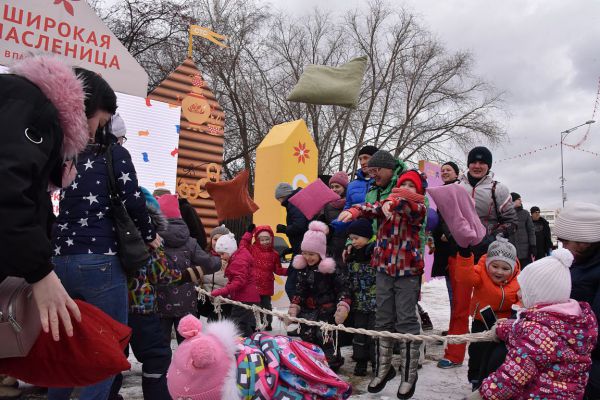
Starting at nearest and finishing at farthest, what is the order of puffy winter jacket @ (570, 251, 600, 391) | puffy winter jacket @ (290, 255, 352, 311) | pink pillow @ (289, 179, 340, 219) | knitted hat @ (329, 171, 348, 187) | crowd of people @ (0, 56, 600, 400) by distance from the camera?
crowd of people @ (0, 56, 600, 400) < puffy winter jacket @ (570, 251, 600, 391) < puffy winter jacket @ (290, 255, 352, 311) < pink pillow @ (289, 179, 340, 219) < knitted hat @ (329, 171, 348, 187)

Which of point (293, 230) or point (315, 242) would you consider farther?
point (293, 230)

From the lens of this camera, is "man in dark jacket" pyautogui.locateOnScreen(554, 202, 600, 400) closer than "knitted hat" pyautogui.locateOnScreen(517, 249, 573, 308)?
No

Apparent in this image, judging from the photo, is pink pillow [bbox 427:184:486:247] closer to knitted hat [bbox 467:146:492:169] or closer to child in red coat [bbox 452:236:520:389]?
child in red coat [bbox 452:236:520:389]

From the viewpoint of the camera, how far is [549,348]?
225 centimetres

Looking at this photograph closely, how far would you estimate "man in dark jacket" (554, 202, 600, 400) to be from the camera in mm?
2621

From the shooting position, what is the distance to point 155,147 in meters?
7.25

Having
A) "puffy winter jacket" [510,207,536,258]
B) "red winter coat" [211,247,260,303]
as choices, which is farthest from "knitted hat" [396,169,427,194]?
"puffy winter jacket" [510,207,536,258]

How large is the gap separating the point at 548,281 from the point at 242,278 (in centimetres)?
319

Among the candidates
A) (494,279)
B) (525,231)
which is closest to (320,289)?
(494,279)

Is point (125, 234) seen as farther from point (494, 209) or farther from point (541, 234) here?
point (541, 234)

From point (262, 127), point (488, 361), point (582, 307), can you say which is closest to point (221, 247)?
point (488, 361)

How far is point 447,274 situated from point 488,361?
→ 75.8 inches

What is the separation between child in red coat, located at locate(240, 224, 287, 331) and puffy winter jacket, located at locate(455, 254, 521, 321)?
7.52 ft

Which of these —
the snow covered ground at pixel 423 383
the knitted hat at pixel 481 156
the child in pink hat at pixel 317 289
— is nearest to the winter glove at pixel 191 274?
the snow covered ground at pixel 423 383
